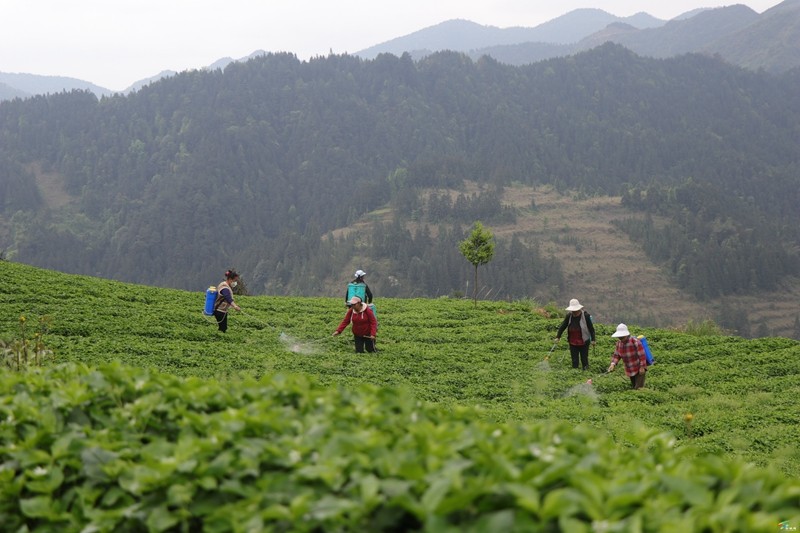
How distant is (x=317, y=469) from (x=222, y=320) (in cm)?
1731

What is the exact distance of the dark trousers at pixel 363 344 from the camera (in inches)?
758

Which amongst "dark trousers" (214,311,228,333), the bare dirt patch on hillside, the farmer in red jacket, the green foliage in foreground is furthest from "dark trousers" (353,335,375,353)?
the bare dirt patch on hillside

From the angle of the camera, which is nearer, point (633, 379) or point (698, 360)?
point (633, 379)

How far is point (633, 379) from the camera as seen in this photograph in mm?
17250

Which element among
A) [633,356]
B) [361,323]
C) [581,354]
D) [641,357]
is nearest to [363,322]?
[361,323]

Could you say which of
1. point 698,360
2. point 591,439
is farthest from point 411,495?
point 698,360

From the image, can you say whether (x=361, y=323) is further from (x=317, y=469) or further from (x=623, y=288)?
(x=623, y=288)

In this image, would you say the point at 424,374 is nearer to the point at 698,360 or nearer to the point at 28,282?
the point at 698,360

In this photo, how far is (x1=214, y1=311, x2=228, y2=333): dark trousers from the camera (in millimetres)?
20141

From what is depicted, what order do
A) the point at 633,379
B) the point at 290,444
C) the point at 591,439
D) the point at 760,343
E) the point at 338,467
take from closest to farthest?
the point at 338,467, the point at 290,444, the point at 591,439, the point at 633,379, the point at 760,343

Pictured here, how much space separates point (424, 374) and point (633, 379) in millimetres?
4820

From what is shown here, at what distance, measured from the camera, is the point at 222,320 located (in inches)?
799

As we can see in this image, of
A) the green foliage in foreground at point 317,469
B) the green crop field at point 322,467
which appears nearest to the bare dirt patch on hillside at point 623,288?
the green crop field at point 322,467

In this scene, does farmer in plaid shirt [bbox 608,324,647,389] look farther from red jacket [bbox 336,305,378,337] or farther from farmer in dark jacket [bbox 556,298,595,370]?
red jacket [bbox 336,305,378,337]
